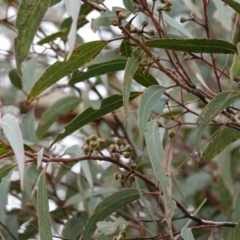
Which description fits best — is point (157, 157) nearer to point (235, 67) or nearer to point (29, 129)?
point (235, 67)

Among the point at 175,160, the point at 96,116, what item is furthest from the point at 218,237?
the point at 96,116

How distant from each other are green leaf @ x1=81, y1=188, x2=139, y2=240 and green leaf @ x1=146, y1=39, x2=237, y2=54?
0.92 feet

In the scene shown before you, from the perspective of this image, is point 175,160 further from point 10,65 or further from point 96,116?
point 96,116

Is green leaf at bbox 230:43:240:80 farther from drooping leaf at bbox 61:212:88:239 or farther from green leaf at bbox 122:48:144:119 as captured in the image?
drooping leaf at bbox 61:212:88:239

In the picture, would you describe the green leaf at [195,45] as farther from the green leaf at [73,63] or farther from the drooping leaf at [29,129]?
the drooping leaf at [29,129]

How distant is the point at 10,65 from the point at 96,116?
1466 mm

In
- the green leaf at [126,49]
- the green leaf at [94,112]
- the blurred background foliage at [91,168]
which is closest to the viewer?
the green leaf at [126,49]

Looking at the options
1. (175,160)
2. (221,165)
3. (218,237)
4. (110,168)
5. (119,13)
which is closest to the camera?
(119,13)

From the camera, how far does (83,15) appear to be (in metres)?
1.46

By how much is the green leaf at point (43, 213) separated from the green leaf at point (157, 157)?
18 cm

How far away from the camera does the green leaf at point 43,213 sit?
107cm

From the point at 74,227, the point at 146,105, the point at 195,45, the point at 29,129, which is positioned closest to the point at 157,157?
the point at 146,105

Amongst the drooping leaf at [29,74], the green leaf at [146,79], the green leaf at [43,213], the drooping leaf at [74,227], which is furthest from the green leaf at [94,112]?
the drooping leaf at [29,74]

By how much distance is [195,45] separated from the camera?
1.08m
